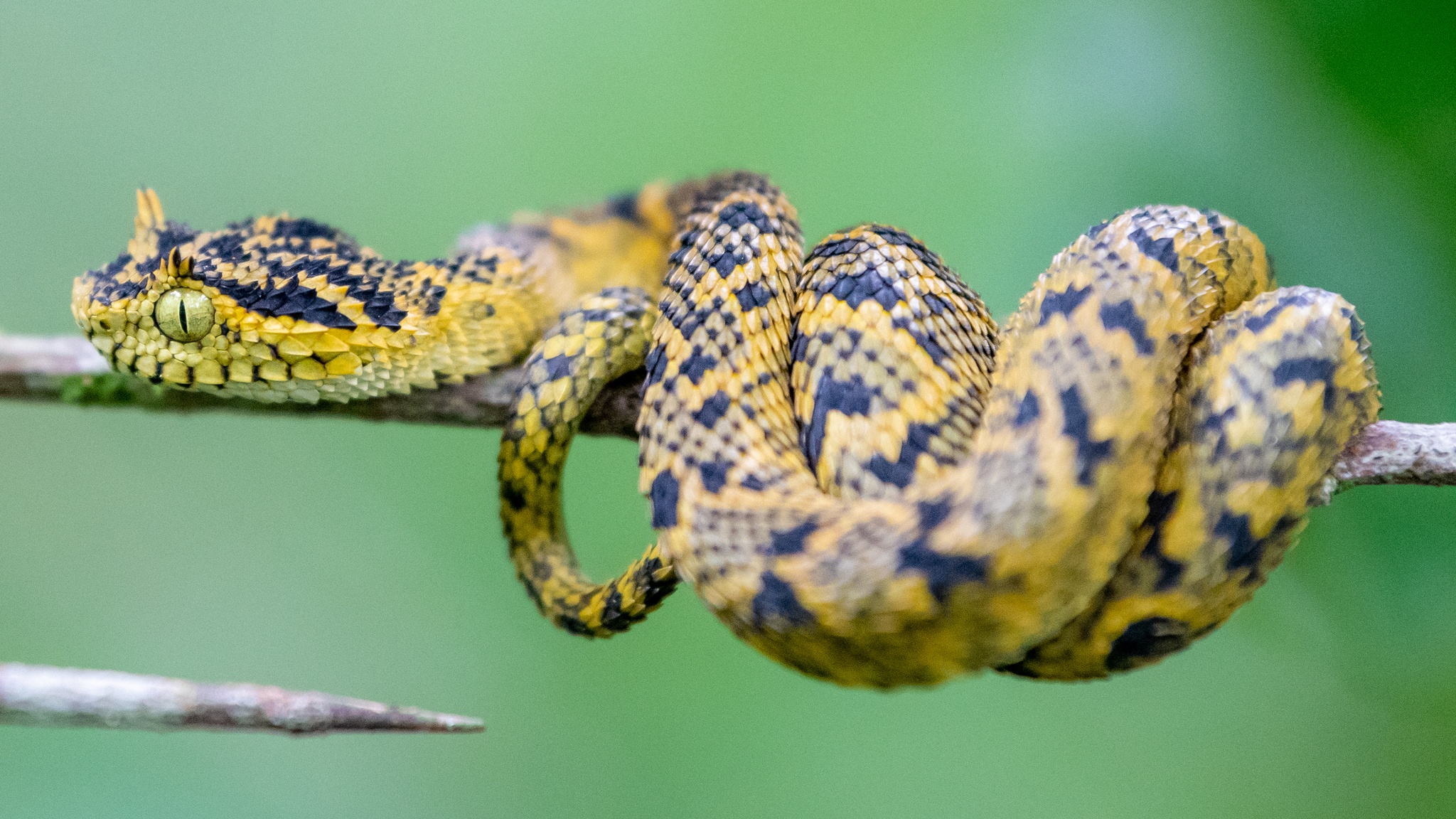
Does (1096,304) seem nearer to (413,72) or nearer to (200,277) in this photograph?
(200,277)

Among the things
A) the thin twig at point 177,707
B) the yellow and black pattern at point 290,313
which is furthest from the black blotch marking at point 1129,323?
the yellow and black pattern at point 290,313

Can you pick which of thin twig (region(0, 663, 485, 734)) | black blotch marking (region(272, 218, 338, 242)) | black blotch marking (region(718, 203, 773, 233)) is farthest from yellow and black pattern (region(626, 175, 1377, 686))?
black blotch marking (region(272, 218, 338, 242))

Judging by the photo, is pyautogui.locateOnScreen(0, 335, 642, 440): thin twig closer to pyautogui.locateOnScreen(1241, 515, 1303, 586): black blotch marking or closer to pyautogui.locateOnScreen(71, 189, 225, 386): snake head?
pyautogui.locateOnScreen(71, 189, 225, 386): snake head

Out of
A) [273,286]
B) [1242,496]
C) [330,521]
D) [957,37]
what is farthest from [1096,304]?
[330,521]

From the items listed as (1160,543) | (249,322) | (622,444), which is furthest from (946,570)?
(622,444)

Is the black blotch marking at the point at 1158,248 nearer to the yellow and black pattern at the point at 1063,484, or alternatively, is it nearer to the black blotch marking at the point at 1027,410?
the yellow and black pattern at the point at 1063,484

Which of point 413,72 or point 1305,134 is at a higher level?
point 1305,134
